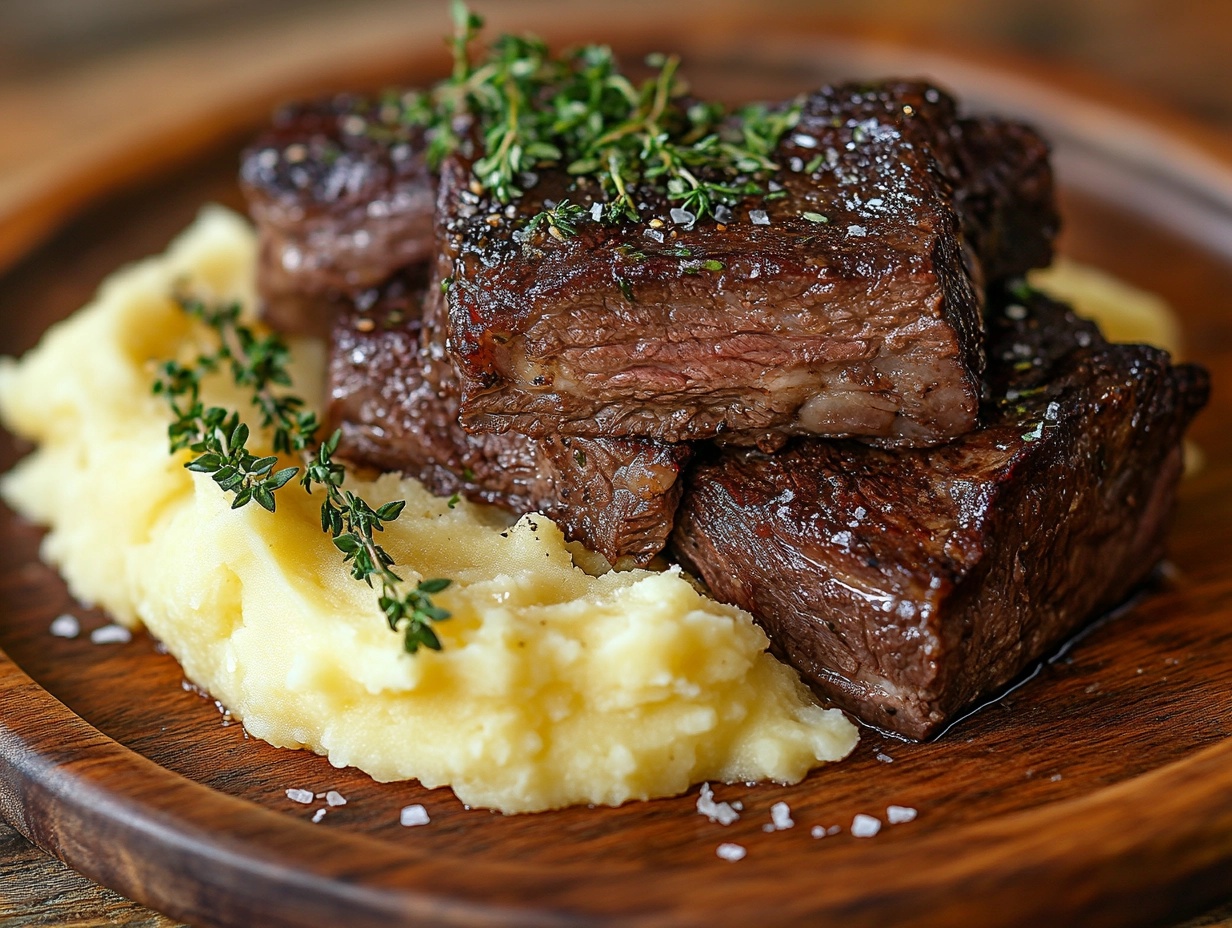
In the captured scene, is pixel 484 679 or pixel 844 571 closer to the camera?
pixel 484 679

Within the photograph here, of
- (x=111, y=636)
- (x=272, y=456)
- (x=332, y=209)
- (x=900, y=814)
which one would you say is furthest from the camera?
(x=332, y=209)

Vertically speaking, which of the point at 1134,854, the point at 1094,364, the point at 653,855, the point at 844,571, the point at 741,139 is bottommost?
the point at 653,855

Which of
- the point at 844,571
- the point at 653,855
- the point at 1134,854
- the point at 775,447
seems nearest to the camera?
the point at 1134,854

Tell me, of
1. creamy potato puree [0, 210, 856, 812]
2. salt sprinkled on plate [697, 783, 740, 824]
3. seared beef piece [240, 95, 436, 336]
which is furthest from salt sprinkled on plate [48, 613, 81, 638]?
salt sprinkled on plate [697, 783, 740, 824]

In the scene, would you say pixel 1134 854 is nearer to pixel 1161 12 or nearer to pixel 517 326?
pixel 517 326

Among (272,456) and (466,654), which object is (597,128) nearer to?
(272,456)

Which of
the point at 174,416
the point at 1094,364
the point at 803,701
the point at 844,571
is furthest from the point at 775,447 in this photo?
the point at 174,416

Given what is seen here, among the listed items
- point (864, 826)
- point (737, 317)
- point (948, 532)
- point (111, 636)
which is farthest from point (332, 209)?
point (864, 826)
